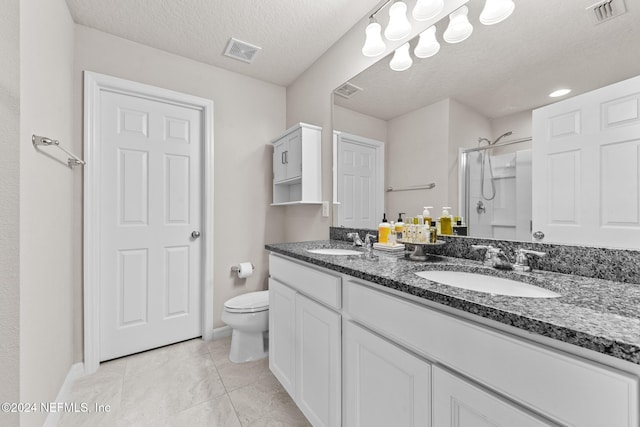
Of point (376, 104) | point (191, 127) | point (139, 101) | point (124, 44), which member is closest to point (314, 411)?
point (376, 104)

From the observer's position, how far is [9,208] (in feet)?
3.28

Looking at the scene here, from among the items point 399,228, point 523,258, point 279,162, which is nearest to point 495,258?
point 523,258

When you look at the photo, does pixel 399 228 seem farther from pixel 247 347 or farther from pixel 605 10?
pixel 247 347

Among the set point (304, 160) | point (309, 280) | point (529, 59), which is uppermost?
point (529, 59)

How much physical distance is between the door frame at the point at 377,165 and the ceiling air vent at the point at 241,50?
0.94 m

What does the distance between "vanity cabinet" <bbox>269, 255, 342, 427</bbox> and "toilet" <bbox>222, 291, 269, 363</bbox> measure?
339 millimetres

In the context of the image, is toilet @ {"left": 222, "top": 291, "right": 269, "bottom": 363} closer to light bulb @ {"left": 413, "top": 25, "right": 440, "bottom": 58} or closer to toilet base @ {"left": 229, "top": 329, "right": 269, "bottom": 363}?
toilet base @ {"left": 229, "top": 329, "right": 269, "bottom": 363}

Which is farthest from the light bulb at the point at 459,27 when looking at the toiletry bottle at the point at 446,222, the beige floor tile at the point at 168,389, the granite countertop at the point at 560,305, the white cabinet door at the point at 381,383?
the beige floor tile at the point at 168,389

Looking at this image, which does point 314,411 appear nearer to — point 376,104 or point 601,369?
point 601,369

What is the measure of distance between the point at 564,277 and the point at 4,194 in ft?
6.57

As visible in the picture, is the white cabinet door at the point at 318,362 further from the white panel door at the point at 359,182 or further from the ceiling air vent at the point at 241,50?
the ceiling air vent at the point at 241,50

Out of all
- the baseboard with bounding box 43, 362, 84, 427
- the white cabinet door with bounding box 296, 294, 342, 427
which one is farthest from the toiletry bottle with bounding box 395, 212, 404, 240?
the baseboard with bounding box 43, 362, 84, 427

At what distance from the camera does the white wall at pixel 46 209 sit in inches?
42.4

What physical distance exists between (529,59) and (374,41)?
86 centimetres
